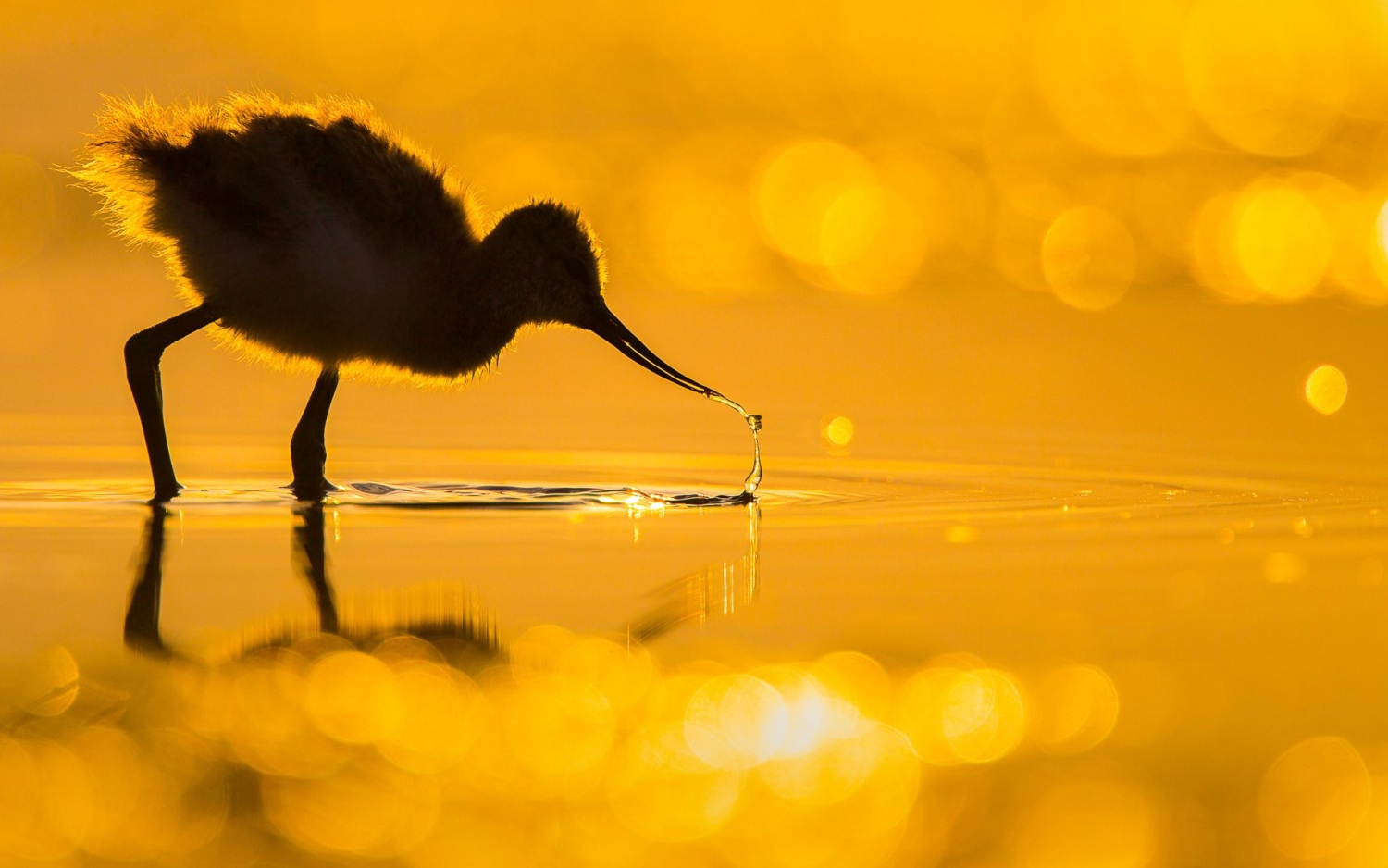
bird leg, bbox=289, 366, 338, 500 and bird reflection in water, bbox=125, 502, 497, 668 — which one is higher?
bird leg, bbox=289, 366, 338, 500

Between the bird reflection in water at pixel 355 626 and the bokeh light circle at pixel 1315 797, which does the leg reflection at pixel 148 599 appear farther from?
the bokeh light circle at pixel 1315 797

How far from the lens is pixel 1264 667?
3.81 m

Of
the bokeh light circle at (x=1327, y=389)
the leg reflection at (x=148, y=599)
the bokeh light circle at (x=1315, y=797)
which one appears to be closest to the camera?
the bokeh light circle at (x=1315, y=797)

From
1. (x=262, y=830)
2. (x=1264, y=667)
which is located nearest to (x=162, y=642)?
(x=262, y=830)

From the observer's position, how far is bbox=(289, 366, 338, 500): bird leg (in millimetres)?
6586

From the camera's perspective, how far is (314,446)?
698 centimetres

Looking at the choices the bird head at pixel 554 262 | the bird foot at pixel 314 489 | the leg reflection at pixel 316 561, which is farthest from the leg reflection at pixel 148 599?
the bird head at pixel 554 262

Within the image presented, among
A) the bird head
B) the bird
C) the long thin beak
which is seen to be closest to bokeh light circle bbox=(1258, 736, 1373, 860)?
the bird

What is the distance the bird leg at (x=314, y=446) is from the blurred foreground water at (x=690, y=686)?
511mm

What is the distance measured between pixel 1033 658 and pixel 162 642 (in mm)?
1815

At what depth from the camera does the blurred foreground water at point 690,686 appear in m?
2.83

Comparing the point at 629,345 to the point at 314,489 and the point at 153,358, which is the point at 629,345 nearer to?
the point at 314,489

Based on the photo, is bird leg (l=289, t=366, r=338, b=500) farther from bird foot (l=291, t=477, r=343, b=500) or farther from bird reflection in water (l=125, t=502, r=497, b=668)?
bird reflection in water (l=125, t=502, r=497, b=668)

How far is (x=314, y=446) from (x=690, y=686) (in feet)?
11.8
